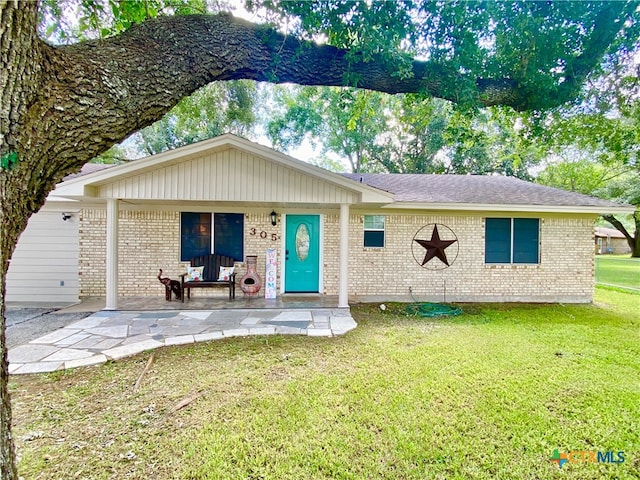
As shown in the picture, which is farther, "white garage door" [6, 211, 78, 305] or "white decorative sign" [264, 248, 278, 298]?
"white decorative sign" [264, 248, 278, 298]

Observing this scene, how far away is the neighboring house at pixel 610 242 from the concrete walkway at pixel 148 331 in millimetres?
43779

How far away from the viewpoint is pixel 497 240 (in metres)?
7.88

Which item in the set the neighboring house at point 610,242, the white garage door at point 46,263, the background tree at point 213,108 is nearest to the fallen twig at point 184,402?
the background tree at point 213,108

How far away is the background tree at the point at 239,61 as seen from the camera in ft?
4.91

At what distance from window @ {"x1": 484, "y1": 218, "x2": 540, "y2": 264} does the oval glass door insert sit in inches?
190

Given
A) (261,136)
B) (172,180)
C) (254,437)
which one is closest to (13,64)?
(254,437)

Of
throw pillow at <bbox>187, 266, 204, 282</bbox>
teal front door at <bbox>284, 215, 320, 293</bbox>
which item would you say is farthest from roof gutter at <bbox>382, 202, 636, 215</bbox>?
throw pillow at <bbox>187, 266, 204, 282</bbox>

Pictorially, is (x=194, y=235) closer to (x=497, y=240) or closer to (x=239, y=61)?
(x=239, y=61)

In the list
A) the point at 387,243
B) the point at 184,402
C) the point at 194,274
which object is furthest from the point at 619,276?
the point at 184,402

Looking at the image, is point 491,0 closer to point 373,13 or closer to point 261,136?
point 373,13

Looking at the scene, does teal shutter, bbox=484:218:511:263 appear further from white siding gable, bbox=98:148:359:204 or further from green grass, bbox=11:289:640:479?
white siding gable, bbox=98:148:359:204

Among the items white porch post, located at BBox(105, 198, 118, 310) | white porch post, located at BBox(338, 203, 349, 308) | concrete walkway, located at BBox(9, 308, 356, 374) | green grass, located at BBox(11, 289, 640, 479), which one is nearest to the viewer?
green grass, located at BBox(11, 289, 640, 479)

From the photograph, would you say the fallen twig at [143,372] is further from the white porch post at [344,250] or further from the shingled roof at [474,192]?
the shingled roof at [474,192]

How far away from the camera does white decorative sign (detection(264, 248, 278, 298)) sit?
7.50 metres
